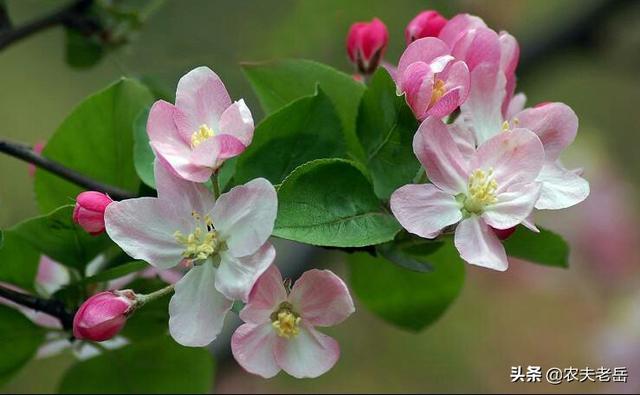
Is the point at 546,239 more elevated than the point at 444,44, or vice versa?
the point at 444,44

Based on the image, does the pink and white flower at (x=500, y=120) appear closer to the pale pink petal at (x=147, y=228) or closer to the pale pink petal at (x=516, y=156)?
the pale pink petal at (x=516, y=156)

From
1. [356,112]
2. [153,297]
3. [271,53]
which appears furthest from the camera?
[271,53]

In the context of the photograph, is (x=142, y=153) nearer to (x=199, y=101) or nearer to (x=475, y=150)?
(x=199, y=101)

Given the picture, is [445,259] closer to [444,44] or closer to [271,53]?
[444,44]

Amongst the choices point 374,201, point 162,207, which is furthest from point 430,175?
point 162,207

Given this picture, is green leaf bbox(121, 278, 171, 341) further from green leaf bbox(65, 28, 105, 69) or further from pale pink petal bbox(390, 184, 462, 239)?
green leaf bbox(65, 28, 105, 69)

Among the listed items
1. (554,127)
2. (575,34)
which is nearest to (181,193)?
(554,127)

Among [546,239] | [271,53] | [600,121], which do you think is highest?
[546,239]

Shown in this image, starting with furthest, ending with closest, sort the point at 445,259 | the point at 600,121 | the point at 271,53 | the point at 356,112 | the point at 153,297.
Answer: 1. the point at 600,121
2. the point at 271,53
3. the point at 445,259
4. the point at 356,112
5. the point at 153,297
